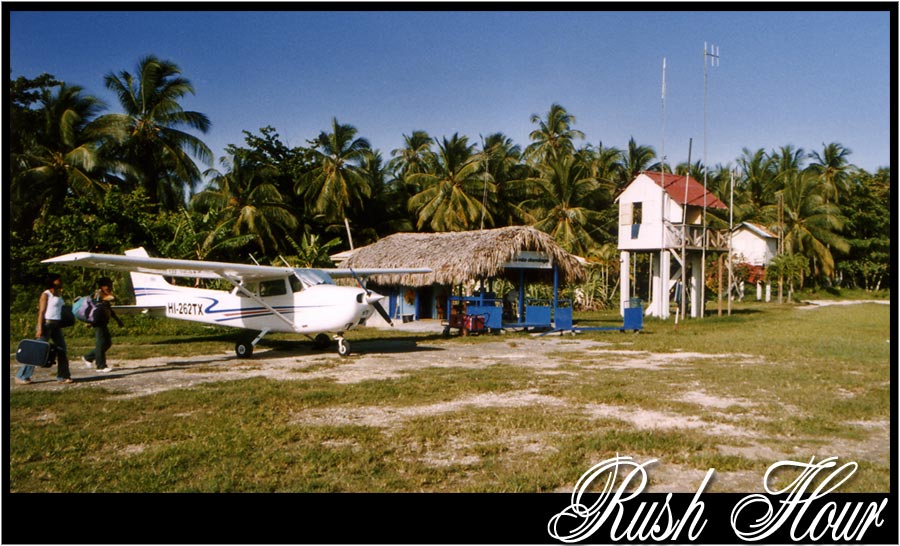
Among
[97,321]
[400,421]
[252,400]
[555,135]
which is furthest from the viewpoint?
[555,135]

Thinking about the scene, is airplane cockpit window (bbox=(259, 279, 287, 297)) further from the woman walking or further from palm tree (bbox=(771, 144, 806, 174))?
palm tree (bbox=(771, 144, 806, 174))

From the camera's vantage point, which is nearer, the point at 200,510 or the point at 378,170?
the point at 200,510

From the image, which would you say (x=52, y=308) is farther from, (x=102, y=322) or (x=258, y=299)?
(x=258, y=299)

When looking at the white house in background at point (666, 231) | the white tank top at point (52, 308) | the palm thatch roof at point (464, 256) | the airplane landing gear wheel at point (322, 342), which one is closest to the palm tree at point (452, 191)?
the white house in background at point (666, 231)

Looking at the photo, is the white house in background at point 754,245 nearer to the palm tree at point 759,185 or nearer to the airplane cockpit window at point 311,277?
the palm tree at point 759,185

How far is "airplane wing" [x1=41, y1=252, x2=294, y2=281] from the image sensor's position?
10.7m

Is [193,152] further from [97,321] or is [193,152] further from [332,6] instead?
[332,6]

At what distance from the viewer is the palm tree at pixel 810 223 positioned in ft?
131

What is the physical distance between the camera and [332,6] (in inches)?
169

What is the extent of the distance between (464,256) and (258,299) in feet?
21.9

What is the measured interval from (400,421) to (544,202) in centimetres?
2846

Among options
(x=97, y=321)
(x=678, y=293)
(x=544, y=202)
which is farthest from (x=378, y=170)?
(x=97, y=321)

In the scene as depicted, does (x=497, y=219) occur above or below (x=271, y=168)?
below

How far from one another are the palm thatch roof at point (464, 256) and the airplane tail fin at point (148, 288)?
23.5ft
